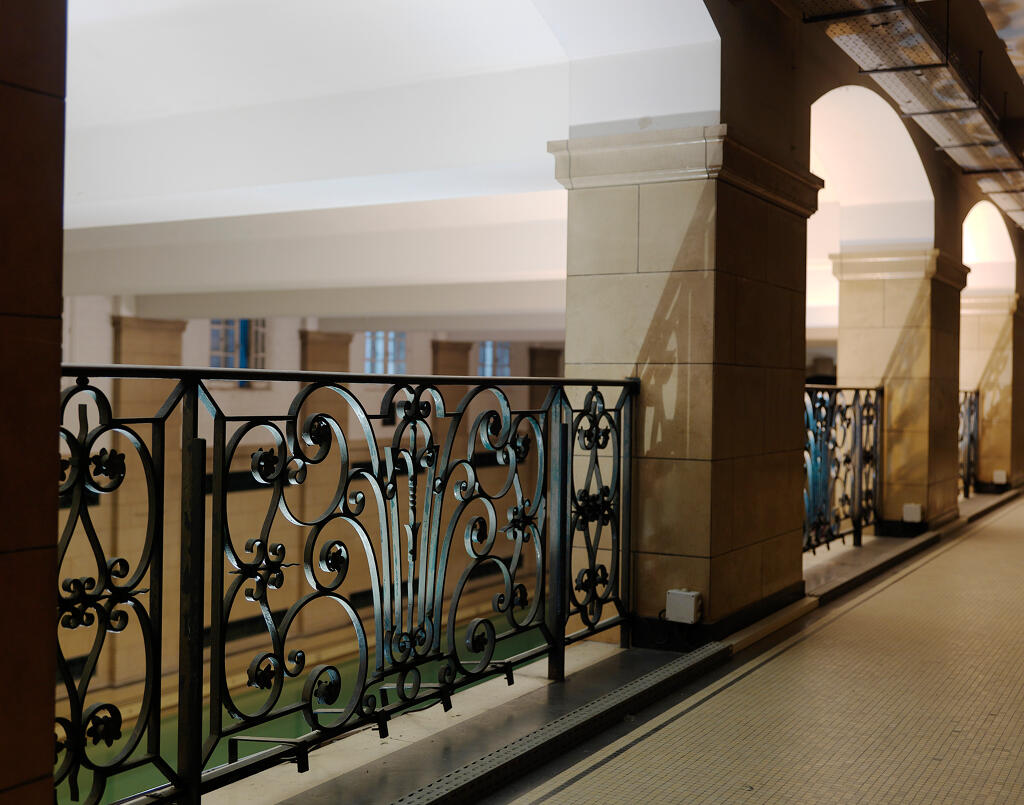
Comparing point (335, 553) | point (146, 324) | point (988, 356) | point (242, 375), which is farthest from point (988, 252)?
point (146, 324)

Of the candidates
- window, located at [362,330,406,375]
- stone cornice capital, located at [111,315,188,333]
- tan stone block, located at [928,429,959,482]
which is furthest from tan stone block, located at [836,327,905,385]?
window, located at [362,330,406,375]

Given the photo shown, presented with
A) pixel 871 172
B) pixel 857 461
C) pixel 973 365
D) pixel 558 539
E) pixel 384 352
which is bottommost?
pixel 558 539

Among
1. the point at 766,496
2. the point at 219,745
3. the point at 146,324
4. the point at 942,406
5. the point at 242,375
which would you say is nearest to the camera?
the point at 242,375

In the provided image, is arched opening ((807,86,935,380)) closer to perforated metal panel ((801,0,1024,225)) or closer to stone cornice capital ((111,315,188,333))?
perforated metal panel ((801,0,1024,225))

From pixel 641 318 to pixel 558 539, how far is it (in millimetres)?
997

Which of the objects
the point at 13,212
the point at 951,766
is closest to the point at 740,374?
the point at 951,766

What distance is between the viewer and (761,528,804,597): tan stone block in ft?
15.4

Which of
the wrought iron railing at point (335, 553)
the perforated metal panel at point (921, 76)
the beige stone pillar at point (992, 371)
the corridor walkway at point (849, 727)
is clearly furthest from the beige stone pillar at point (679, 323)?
the beige stone pillar at point (992, 371)

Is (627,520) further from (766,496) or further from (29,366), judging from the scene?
(29,366)

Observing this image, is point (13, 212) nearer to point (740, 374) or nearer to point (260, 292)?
point (740, 374)

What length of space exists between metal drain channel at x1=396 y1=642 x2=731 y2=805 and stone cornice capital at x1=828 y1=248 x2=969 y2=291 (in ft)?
14.4

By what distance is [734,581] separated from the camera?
14.2 feet

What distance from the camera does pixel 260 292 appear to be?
48.2ft

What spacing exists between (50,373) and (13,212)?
0.25 m
